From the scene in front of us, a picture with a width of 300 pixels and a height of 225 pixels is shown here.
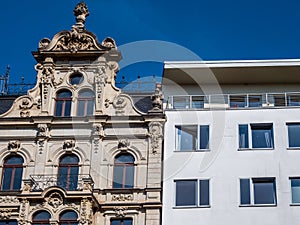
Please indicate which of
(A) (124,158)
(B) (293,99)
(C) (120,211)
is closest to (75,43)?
(A) (124,158)

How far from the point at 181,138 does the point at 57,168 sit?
7.25 meters

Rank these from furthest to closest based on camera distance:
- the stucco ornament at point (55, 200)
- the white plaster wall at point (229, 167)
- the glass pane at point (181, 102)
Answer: the glass pane at point (181, 102) → the white plaster wall at point (229, 167) → the stucco ornament at point (55, 200)

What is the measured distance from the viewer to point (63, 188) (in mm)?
41125

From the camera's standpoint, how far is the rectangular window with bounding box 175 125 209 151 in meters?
43.4

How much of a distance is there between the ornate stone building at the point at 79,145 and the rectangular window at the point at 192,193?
1150 millimetres

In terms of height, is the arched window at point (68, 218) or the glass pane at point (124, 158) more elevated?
the glass pane at point (124, 158)

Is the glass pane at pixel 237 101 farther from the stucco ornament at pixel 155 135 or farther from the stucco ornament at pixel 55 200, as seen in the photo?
the stucco ornament at pixel 55 200

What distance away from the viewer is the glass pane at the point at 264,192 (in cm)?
4128

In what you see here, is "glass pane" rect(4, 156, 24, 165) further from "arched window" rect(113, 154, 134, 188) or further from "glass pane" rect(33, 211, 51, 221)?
"arched window" rect(113, 154, 134, 188)

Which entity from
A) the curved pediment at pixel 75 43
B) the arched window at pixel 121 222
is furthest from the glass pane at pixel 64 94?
the arched window at pixel 121 222

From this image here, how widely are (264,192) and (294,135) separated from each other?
4.02 m

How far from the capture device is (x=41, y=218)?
4081 centimetres

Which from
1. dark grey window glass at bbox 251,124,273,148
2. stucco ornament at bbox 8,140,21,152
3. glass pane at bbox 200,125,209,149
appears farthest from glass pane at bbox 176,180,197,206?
stucco ornament at bbox 8,140,21,152

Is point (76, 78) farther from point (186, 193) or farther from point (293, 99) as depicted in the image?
point (293, 99)
